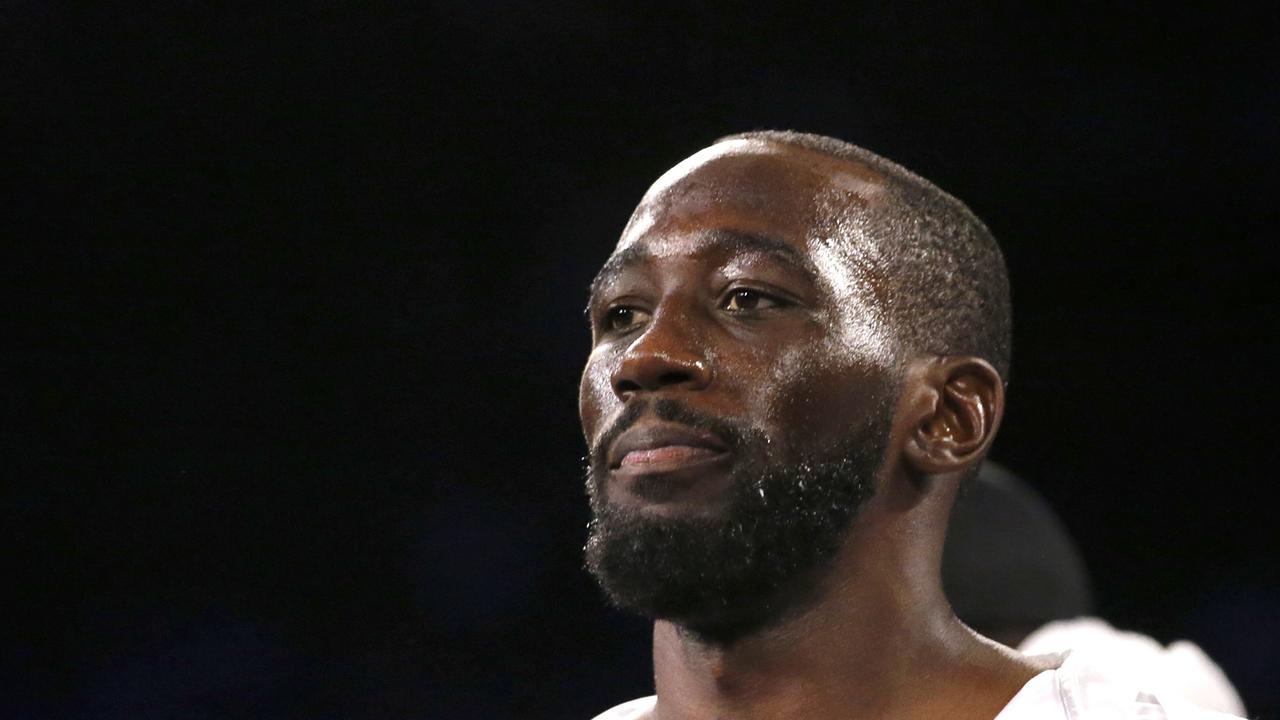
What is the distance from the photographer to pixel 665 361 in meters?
1.85

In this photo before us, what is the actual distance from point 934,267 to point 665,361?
1.44ft

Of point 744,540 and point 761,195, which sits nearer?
point 744,540

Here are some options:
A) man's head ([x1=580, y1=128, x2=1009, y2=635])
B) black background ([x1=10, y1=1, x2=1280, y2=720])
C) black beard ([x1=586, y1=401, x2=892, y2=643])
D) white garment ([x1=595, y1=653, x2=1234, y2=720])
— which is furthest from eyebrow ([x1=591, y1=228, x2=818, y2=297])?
black background ([x1=10, y1=1, x2=1280, y2=720])

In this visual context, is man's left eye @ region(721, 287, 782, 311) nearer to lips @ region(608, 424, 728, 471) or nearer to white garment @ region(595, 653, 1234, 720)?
lips @ region(608, 424, 728, 471)

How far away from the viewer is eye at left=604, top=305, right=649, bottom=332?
2.00 m

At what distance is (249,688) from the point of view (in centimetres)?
388

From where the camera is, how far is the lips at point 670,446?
183 cm

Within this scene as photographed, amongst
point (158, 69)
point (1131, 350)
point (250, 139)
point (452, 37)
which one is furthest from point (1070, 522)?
point (158, 69)

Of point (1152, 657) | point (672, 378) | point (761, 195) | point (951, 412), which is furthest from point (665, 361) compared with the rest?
point (1152, 657)

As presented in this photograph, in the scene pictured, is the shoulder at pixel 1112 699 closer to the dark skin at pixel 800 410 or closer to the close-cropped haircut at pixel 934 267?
the dark skin at pixel 800 410

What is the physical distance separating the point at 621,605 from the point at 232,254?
261 cm

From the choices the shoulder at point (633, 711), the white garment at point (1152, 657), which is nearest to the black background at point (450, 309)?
the white garment at point (1152, 657)

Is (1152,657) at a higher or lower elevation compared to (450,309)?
lower

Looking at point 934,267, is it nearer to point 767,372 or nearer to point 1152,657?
point 767,372
